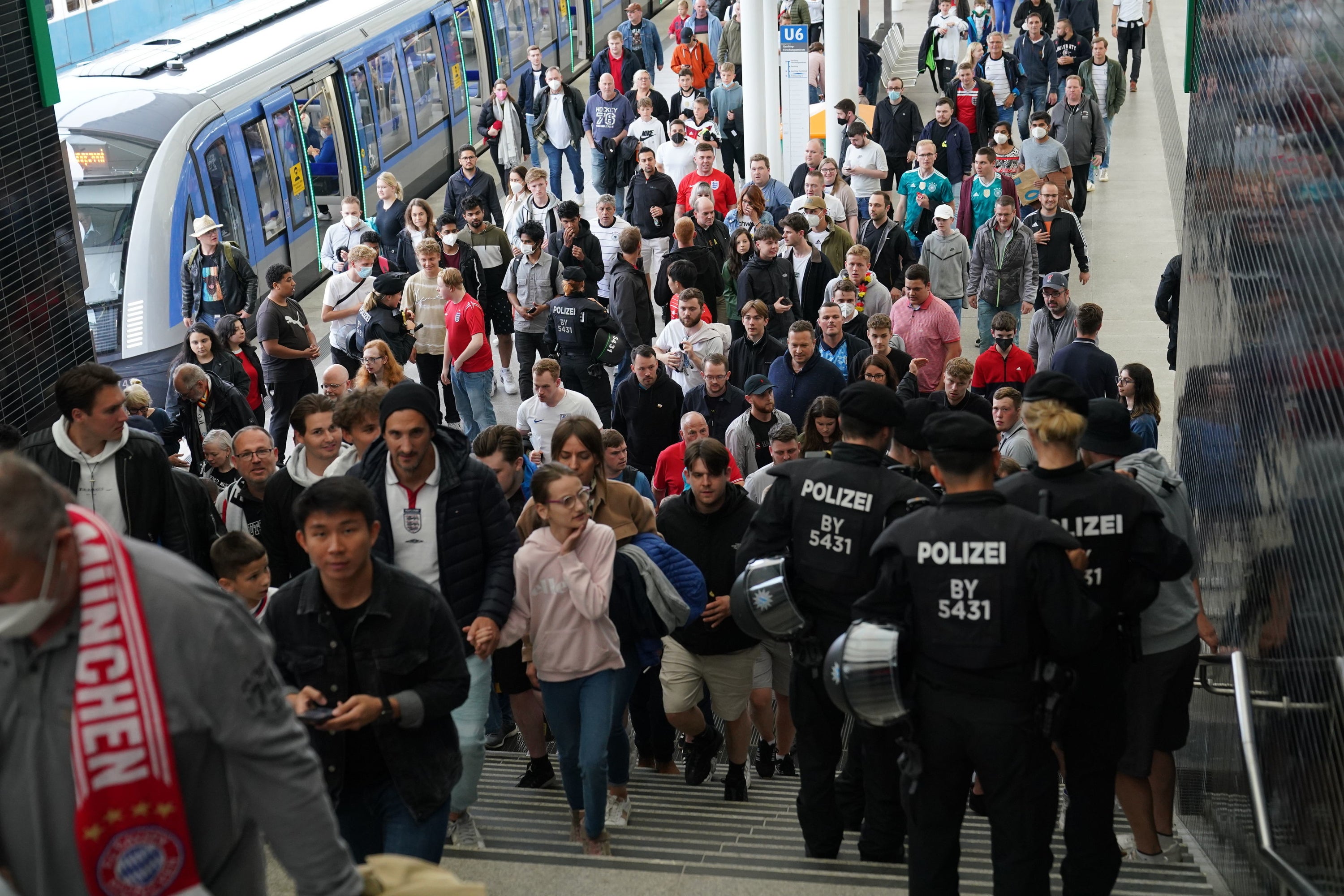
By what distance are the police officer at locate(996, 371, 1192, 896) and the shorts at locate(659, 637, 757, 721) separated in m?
1.77

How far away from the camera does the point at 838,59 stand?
58.5 ft

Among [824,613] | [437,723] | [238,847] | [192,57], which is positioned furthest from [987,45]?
[238,847]

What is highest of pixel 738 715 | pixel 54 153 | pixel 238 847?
→ pixel 54 153

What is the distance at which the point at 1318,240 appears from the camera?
4230mm

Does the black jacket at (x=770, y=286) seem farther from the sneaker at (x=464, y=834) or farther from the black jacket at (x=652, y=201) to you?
the sneaker at (x=464, y=834)

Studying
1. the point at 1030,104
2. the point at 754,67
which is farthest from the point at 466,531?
the point at 1030,104

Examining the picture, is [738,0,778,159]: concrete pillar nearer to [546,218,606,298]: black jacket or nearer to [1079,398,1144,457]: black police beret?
[546,218,606,298]: black jacket

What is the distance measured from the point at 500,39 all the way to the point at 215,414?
604 inches

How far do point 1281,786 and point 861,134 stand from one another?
1162 cm

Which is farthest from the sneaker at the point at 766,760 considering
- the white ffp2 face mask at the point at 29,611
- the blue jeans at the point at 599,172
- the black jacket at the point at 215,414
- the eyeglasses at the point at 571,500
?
the blue jeans at the point at 599,172

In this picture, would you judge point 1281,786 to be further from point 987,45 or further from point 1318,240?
point 987,45

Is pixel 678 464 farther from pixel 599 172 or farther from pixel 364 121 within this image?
pixel 364 121

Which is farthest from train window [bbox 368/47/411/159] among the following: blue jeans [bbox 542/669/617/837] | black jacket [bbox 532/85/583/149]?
blue jeans [bbox 542/669/617/837]

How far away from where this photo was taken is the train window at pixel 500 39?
76.1 feet
